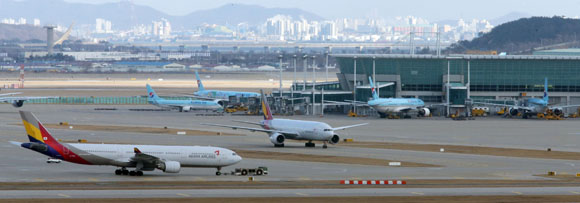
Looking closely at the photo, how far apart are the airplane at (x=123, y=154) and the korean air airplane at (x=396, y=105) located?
231ft

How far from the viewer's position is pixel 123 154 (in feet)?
207

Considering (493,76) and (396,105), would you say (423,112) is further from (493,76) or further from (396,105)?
(493,76)

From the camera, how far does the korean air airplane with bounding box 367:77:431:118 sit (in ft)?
441

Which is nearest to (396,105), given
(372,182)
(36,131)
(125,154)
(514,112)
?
(514,112)

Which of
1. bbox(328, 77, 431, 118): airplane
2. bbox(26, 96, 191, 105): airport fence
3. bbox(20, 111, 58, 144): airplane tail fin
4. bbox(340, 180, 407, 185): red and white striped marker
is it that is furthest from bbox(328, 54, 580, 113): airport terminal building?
bbox(20, 111, 58, 144): airplane tail fin

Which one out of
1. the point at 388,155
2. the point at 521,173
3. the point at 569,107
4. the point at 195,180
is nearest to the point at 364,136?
the point at 388,155

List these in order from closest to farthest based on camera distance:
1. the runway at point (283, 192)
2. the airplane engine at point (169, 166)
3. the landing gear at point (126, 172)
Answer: the runway at point (283, 192), the airplane engine at point (169, 166), the landing gear at point (126, 172)

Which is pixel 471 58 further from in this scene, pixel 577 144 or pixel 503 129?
pixel 577 144

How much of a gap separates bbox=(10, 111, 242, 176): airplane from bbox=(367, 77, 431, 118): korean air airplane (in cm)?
7031

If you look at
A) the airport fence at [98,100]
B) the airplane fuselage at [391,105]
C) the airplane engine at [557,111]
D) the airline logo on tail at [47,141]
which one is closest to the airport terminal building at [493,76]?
the airplane engine at [557,111]

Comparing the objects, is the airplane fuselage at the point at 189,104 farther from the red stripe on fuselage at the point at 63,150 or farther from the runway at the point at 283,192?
the runway at the point at 283,192

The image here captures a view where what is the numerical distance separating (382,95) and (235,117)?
26014 millimetres

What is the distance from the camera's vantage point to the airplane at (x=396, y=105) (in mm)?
134375

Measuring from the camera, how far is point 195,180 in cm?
6262
